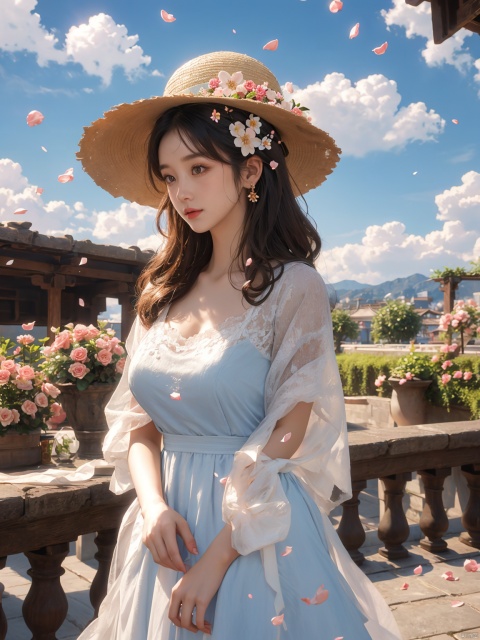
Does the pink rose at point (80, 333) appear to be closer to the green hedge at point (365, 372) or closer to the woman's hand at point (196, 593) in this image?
the woman's hand at point (196, 593)

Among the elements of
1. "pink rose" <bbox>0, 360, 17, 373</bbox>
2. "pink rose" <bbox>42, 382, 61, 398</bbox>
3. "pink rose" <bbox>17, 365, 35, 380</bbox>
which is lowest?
"pink rose" <bbox>42, 382, 61, 398</bbox>

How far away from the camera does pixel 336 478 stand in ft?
5.74

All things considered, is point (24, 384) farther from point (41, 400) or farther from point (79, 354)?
point (79, 354)

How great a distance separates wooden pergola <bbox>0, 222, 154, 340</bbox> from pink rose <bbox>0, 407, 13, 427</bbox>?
4.10 metres

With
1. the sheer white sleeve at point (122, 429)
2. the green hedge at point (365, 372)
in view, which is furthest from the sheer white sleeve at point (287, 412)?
the green hedge at point (365, 372)

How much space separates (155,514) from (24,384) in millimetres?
2033

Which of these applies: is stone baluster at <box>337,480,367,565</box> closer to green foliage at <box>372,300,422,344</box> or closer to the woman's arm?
the woman's arm

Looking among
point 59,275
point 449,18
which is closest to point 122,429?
point 449,18

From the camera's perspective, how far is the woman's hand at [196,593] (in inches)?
54.0

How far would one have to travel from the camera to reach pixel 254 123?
1.77 meters

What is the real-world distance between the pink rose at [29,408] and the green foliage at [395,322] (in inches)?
2109

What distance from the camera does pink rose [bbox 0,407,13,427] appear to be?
3.13m

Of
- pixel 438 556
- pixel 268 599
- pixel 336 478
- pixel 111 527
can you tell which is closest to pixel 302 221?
pixel 336 478

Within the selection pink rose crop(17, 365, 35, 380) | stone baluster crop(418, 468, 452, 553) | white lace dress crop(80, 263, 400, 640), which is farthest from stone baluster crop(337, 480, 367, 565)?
pink rose crop(17, 365, 35, 380)
